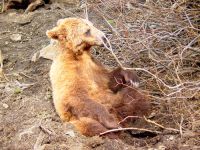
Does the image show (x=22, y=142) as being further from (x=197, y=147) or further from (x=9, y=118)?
(x=197, y=147)

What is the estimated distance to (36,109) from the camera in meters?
5.22

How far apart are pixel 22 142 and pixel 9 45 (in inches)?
104

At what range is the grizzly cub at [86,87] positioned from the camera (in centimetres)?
463

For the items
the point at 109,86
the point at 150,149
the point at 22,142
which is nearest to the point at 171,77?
the point at 109,86

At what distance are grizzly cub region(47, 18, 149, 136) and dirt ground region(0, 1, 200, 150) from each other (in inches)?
5.4

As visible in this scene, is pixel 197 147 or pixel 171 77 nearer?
pixel 197 147

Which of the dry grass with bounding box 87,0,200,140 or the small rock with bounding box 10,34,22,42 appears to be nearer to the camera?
the dry grass with bounding box 87,0,200,140

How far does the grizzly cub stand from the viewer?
463 cm

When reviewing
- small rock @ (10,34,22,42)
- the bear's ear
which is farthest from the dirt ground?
the bear's ear

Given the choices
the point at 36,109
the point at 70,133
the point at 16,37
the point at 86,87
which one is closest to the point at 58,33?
the point at 86,87

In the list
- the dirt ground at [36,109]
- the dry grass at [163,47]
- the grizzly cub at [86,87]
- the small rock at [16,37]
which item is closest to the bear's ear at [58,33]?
the grizzly cub at [86,87]

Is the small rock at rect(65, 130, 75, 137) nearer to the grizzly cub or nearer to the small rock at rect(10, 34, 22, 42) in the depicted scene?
the grizzly cub

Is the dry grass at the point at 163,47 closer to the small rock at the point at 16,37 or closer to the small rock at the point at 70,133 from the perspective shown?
the small rock at the point at 70,133

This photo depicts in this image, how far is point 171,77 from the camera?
527 cm
